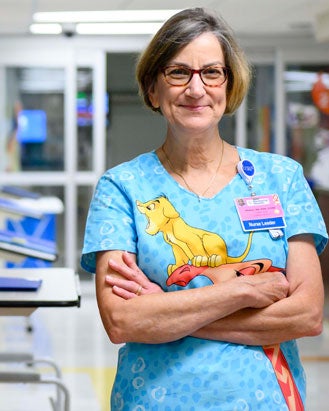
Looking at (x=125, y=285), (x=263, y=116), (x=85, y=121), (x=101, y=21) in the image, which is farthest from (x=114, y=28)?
(x=125, y=285)

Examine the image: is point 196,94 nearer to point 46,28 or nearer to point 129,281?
point 129,281

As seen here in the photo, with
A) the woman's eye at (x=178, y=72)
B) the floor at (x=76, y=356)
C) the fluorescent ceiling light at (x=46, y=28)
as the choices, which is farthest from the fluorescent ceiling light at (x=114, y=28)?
the woman's eye at (x=178, y=72)

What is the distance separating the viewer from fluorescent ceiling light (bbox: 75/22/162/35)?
9866mm

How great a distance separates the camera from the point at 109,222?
7.45 feet

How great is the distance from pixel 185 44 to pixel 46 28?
8.03 metres

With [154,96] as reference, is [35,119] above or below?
below

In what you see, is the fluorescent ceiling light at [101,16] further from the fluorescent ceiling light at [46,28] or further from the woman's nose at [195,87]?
the woman's nose at [195,87]

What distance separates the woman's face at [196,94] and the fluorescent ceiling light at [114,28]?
7.62 metres

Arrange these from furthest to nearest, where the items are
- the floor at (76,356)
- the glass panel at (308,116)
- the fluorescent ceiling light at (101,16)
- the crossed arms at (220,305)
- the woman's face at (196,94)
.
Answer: the glass panel at (308,116)
the fluorescent ceiling light at (101,16)
the floor at (76,356)
the woman's face at (196,94)
the crossed arms at (220,305)

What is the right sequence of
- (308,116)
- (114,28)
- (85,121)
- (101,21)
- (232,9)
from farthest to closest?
(308,116) → (85,121) → (114,28) → (101,21) → (232,9)

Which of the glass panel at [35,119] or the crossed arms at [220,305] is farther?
the glass panel at [35,119]

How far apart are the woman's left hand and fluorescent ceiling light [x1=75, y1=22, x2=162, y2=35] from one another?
7763mm

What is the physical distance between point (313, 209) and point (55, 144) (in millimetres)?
8647

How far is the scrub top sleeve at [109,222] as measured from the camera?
7.42 ft
